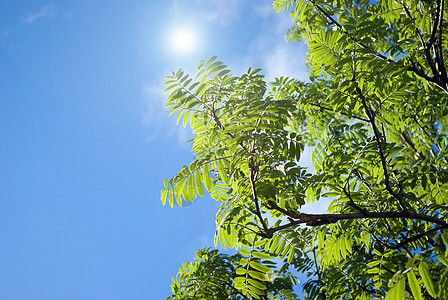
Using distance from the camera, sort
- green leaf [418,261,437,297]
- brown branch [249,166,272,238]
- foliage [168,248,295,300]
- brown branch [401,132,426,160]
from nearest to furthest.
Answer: green leaf [418,261,437,297] → brown branch [249,166,272,238] → foliage [168,248,295,300] → brown branch [401,132,426,160]

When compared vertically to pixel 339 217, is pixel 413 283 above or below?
below

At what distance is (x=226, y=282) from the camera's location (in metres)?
4.04

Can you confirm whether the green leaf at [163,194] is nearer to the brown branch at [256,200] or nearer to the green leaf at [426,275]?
the brown branch at [256,200]

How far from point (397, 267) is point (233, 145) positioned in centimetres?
191

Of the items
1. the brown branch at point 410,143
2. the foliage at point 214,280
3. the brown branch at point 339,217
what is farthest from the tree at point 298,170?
the brown branch at point 410,143

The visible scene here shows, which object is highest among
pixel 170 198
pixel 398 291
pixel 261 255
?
pixel 170 198

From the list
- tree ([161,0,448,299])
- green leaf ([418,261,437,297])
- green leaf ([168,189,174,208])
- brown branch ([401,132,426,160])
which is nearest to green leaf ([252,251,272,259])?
tree ([161,0,448,299])

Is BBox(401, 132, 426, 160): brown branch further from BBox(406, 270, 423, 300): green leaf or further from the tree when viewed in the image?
BBox(406, 270, 423, 300): green leaf

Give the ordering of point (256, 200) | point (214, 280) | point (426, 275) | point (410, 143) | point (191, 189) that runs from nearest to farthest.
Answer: point (426, 275) → point (256, 200) → point (191, 189) → point (214, 280) → point (410, 143)

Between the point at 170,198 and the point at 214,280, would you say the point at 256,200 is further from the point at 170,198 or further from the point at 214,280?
the point at 214,280

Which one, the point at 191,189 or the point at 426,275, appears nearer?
the point at 426,275

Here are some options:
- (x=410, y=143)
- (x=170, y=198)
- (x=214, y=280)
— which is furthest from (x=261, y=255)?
(x=410, y=143)

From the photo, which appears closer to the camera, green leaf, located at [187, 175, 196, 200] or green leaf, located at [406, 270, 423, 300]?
green leaf, located at [406, 270, 423, 300]

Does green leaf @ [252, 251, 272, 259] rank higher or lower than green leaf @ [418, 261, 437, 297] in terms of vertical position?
higher
